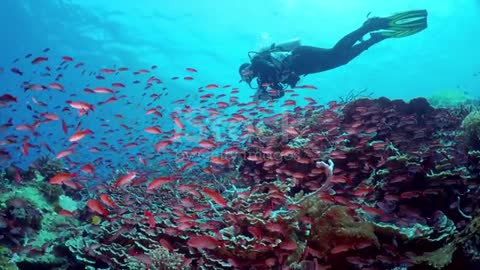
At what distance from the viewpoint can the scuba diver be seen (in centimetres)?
1099

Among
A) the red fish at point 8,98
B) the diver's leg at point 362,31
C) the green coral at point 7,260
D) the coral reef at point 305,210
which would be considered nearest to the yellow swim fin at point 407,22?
the diver's leg at point 362,31

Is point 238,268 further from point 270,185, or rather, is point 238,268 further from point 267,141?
point 267,141

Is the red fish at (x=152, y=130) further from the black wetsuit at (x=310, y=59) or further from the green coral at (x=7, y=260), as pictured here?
the black wetsuit at (x=310, y=59)

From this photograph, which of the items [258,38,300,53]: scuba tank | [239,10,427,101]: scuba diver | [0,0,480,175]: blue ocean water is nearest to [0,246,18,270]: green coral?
[239,10,427,101]: scuba diver

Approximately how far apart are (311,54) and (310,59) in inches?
7.5

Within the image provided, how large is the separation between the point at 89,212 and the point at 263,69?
664 cm

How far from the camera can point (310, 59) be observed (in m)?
12.8

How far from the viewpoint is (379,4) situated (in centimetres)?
3725

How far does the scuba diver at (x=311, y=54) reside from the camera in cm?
1099

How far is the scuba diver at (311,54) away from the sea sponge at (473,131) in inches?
216

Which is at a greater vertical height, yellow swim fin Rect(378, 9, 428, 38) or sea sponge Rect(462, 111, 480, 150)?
yellow swim fin Rect(378, 9, 428, 38)

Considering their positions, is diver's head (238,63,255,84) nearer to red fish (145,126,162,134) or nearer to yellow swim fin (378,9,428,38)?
red fish (145,126,162,134)

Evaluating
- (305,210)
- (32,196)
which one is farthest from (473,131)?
(32,196)

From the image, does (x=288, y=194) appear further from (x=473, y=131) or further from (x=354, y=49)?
(x=354, y=49)
